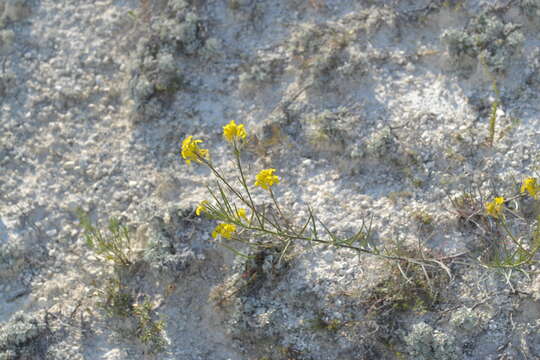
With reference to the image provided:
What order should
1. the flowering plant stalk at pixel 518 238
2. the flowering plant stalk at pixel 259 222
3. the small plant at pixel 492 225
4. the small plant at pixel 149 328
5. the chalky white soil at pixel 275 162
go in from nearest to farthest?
1. the flowering plant stalk at pixel 518 238
2. the flowering plant stalk at pixel 259 222
3. the small plant at pixel 492 225
4. the chalky white soil at pixel 275 162
5. the small plant at pixel 149 328

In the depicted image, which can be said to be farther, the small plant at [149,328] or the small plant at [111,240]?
the small plant at [111,240]

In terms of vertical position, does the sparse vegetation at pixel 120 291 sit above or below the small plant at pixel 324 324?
above

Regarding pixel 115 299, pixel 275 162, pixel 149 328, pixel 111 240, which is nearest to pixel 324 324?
pixel 149 328

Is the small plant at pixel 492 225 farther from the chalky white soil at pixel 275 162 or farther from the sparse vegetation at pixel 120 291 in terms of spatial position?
the sparse vegetation at pixel 120 291

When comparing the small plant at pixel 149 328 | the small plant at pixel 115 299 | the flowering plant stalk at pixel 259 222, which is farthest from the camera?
the small plant at pixel 115 299

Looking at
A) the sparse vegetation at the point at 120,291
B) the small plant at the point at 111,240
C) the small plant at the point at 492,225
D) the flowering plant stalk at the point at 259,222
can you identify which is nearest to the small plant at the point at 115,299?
the sparse vegetation at the point at 120,291

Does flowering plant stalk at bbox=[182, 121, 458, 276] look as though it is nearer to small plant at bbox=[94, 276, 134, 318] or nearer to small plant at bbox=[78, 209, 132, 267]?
small plant at bbox=[78, 209, 132, 267]

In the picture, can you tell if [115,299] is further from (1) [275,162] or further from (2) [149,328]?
(1) [275,162]
